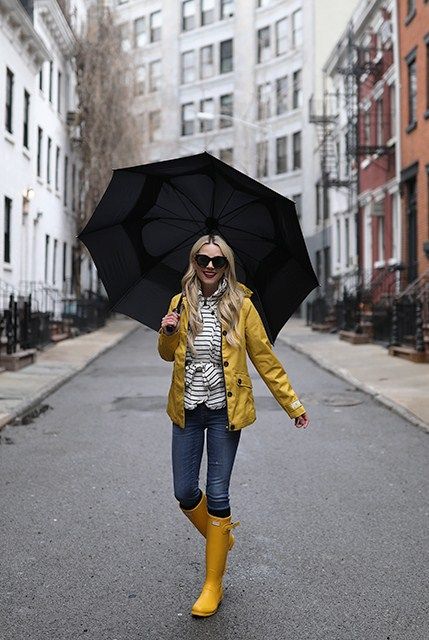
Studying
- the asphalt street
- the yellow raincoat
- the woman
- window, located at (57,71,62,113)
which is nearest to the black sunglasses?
the woman

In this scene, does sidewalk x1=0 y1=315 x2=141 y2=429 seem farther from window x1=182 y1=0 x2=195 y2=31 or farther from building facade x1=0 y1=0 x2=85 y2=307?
window x1=182 y1=0 x2=195 y2=31

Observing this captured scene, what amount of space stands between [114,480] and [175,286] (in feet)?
8.90

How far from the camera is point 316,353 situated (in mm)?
18438

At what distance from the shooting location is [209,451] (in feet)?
12.4

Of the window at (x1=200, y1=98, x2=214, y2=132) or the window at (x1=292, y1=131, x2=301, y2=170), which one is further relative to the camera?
the window at (x1=200, y1=98, x2=214, y2=132)

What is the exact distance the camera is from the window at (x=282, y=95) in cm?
4509

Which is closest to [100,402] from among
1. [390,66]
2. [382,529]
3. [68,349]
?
[382,529]

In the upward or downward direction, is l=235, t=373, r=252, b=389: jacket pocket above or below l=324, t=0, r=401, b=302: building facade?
below

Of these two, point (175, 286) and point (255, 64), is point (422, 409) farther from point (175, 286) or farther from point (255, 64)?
point (255, 64)

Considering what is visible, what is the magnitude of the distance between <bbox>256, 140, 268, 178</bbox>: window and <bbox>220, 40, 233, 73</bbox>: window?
5.67 m

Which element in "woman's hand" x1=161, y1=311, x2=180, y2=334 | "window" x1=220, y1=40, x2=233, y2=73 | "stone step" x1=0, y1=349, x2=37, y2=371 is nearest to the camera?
"woman's hand" x1=161, y1=311, x2=180, y2=334

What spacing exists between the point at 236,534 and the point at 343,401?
625cm

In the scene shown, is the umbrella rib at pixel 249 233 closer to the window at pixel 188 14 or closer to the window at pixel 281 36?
the window at pixel 281 36

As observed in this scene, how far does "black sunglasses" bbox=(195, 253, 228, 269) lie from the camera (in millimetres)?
3678
